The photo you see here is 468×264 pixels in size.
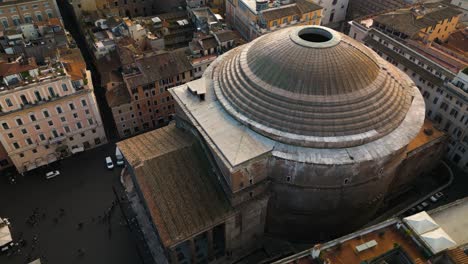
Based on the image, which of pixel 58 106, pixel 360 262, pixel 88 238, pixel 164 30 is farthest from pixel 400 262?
pixel 164 30

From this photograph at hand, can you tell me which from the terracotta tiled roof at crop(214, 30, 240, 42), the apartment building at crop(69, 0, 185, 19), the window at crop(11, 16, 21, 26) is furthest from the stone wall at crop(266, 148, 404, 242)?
the window at crop(11, 16, 21, 26)

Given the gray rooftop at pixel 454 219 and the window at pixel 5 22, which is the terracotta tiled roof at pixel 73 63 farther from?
the gray rooftop at pixel 454 219

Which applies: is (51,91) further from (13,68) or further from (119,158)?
(119,158)

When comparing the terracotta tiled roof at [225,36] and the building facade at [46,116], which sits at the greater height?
the terracotta tiled roof at [225,36]

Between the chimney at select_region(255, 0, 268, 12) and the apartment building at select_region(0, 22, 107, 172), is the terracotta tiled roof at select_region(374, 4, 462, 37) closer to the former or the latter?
the chimney at select_region(255, 0, 268, 12)

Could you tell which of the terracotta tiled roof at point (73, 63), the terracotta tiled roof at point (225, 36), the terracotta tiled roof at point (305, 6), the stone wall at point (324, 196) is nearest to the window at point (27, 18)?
the terracotta tiled roof at point (73, 63)

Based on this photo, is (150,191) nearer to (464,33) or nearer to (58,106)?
(58,106)

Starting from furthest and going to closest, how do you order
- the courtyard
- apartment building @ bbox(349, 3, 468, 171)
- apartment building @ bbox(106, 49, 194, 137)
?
apartment building @ bbox(106, 49, 194, 137), apartment building @ bbox(349, 3, 468, 171), the courtyard
